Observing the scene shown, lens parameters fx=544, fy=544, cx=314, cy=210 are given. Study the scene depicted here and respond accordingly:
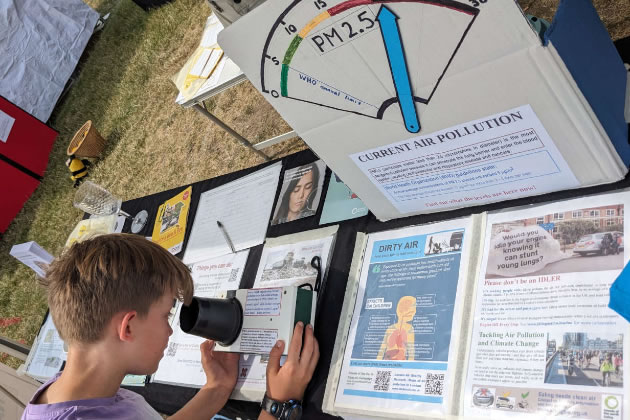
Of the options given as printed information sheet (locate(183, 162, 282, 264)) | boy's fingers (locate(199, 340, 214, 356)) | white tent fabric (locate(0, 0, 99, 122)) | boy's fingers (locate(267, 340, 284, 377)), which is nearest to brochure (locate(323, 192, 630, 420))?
boy's fingers (locate(267, 340, 284, 377))

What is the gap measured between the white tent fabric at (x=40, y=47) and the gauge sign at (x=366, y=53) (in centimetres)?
371

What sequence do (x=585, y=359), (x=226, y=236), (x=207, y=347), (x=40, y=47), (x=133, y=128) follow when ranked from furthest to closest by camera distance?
1. (x=40, y=47)
2. (x=133, y=128)
3. (x=226, y=236)
4. (x=207, y=347)
5. (x=585, y=359)

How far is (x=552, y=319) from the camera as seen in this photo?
0.79 metres

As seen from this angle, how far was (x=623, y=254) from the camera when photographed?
0.77m

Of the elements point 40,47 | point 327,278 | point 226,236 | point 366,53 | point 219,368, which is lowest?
point 219,368

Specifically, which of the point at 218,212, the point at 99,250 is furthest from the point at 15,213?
the point at 99,250

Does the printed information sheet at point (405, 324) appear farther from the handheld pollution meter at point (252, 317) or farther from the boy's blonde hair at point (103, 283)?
the boy's blonde hair at point (103, 283)

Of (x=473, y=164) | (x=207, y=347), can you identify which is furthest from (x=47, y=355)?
(x=473, y=164)

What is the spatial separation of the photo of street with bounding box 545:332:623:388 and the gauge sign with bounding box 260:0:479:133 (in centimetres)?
38

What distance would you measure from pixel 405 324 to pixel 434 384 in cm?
12

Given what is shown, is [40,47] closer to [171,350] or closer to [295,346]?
[171,350]

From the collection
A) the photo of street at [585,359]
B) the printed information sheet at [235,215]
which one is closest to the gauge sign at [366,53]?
the photo of street at [585,359]

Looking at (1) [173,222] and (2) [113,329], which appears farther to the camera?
(1) [173,222]

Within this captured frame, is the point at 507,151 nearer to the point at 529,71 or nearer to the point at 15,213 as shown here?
the point at 529,71
